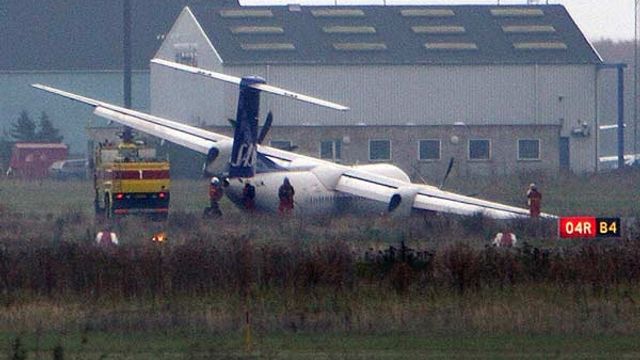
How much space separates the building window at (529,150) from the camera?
7012cm

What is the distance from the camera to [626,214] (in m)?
43.8

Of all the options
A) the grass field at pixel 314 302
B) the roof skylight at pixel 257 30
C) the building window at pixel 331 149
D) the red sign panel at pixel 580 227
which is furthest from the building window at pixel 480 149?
the grass field at pixel 314 302

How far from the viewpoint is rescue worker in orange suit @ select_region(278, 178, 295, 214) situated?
41.2 metres

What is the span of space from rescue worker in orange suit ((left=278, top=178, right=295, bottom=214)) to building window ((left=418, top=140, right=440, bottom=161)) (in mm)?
28672

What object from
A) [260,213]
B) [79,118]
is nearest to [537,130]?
[260,213]

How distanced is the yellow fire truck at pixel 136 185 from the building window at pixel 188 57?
31.7 m

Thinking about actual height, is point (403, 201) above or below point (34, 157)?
below

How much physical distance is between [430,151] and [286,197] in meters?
29.0

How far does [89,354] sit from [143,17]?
83.5 meters

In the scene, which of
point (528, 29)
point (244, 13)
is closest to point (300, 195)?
point (244, 13)

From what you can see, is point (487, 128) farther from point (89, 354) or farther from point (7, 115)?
point (89, 354)

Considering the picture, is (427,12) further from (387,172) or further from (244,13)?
(387,172)

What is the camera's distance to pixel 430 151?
69562 mm

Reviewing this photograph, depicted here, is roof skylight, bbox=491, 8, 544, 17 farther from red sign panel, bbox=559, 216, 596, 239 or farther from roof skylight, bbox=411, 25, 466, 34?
red sign panel, bbox=559, 216, 596, 239
